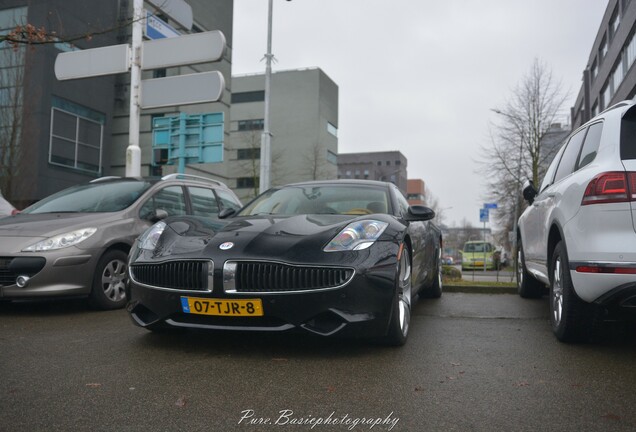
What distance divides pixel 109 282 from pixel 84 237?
0.52 metres

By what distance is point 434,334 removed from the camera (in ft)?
14.5

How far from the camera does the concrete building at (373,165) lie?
327ft

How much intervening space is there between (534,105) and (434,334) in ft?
76.9

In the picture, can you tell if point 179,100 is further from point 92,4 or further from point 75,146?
point 75,146

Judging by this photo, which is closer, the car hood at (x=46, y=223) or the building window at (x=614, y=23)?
the car hood at (x=46, y=223)

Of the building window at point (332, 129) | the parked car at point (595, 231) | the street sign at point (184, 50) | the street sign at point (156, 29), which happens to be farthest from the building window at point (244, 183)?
the parked car at point (595, 231)

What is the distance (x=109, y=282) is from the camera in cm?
552

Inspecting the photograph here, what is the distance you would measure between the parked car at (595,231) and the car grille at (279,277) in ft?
4.83

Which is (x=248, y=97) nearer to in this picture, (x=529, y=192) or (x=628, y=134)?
(x=529, y=192)

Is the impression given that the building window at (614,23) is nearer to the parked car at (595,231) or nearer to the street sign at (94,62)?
the street sign at (94,62)

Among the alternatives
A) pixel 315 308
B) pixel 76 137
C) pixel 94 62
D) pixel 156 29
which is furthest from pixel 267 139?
pixel 76 137

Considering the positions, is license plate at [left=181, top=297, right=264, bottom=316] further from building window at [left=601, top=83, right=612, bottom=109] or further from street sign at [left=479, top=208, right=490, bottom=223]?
building window at [left=601, top=83, right=612, bottom=109]

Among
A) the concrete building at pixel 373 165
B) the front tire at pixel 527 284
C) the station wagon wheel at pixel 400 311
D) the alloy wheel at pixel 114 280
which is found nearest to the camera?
the station wagon wheel at pixel 400 311

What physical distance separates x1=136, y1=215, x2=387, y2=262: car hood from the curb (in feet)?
13.8
